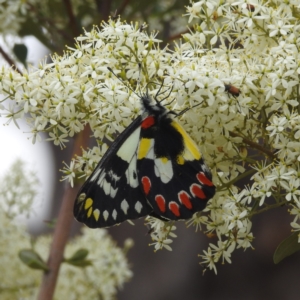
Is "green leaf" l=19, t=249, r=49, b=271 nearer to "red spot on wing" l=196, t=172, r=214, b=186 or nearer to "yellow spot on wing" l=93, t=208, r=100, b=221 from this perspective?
"yellow spot on wing" l=93, t=208, r=100, b=221

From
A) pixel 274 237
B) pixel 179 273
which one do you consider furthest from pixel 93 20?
pixel 179 273

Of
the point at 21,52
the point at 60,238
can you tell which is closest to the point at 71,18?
the point at 21,52

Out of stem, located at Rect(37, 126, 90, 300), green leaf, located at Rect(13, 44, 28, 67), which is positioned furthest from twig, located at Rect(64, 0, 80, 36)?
stem, located at Rect(37, 126, 90, 300)

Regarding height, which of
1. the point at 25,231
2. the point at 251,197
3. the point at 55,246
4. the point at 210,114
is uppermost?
the point at 210,114

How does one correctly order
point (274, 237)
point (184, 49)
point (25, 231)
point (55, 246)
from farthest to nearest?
1. point (274, 237)
2. point (25, 231)
3. point (55, 246)
4. point (184, 49)

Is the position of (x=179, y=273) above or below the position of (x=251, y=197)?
below

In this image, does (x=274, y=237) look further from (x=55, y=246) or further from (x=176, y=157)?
(x=176, y=157)
